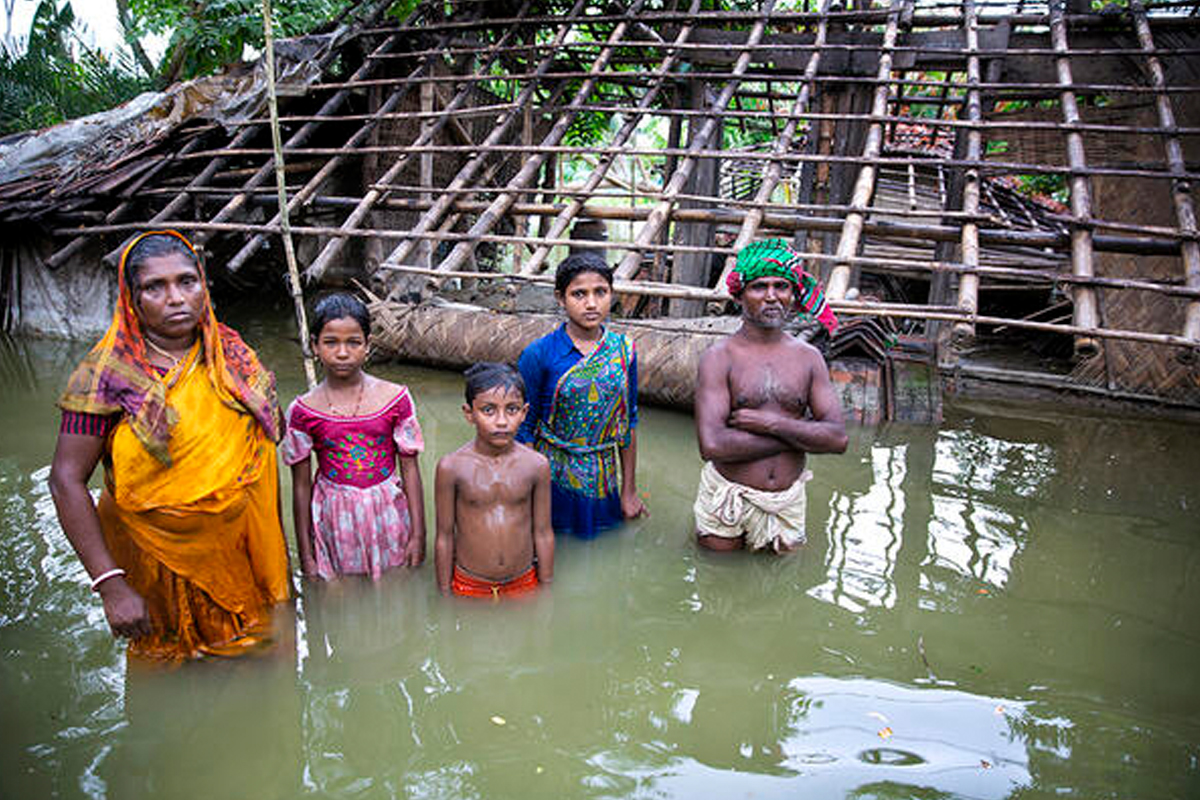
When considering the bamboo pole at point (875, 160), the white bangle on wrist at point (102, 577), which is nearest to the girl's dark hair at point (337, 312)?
the white bangle on wrist at point (102, 577)

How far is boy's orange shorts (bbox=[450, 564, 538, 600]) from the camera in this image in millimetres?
2723

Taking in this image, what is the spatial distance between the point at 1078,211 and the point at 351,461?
3.95 metres

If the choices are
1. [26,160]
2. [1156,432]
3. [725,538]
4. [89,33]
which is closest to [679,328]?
[725,538]

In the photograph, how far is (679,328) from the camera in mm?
4945

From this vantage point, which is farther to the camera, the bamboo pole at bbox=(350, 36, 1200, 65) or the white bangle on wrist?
the bamboo pole at bbox=(350, 36, 1200, 65)

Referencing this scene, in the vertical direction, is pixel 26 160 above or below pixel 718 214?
above

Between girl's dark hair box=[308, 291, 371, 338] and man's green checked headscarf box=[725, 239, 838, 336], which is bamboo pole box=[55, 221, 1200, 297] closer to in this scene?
man's green checked headscarf box=[725, 239, 838, 336]

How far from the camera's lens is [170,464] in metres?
2.06

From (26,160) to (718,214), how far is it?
6.20 m

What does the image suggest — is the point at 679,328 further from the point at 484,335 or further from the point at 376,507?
the point at 376,507

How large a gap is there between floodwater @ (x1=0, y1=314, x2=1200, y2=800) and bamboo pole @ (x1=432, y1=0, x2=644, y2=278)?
2.22 meters

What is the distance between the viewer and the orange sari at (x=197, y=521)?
206 centimetres

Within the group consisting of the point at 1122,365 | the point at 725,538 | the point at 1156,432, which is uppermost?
the point at 1122,365

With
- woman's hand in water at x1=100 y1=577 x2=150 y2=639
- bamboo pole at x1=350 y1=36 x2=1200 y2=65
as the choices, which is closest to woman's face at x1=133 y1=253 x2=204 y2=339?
woman's hand in water at x1=100 y1=577 x2=150 y2=639
